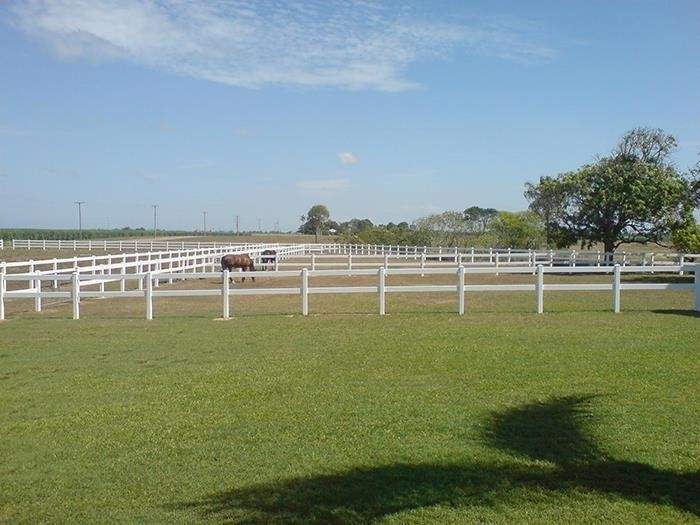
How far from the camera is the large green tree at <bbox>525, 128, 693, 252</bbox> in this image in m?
40.1

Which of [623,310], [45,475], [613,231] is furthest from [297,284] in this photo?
[45,475]

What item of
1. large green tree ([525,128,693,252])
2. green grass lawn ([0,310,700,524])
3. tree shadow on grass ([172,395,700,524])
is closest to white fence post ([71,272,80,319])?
green grass lawn ([0,310,700,524])

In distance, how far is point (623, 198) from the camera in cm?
4069

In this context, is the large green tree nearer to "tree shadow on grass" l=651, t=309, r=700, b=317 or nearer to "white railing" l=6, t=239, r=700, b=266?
"white railing" l=6, t=239, r=700, b=266

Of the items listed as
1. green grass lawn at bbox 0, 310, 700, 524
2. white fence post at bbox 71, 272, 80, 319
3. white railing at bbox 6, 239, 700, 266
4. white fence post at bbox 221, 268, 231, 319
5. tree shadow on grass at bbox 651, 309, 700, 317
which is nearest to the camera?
green grass lawn at bbox 0, 310, 700, 524

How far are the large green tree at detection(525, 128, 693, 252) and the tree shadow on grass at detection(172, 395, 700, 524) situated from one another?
34604 millimetres

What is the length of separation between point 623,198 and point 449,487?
37.6m

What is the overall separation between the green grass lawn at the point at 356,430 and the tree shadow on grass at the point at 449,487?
0.06 ft

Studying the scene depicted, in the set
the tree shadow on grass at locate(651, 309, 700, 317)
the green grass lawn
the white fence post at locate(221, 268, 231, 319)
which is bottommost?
the green grass lawn

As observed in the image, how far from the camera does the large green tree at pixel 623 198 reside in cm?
4009

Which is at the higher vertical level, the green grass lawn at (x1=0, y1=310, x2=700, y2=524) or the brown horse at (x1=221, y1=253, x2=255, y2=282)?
the brown horse at (x1=221, y1=253, x2=255, y2=282)

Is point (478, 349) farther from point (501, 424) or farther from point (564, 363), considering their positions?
point (501, 424)

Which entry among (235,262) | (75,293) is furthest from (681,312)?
(235,262)

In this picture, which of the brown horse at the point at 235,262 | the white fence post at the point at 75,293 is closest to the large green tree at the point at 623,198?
the brown horse at the point at 235,262
